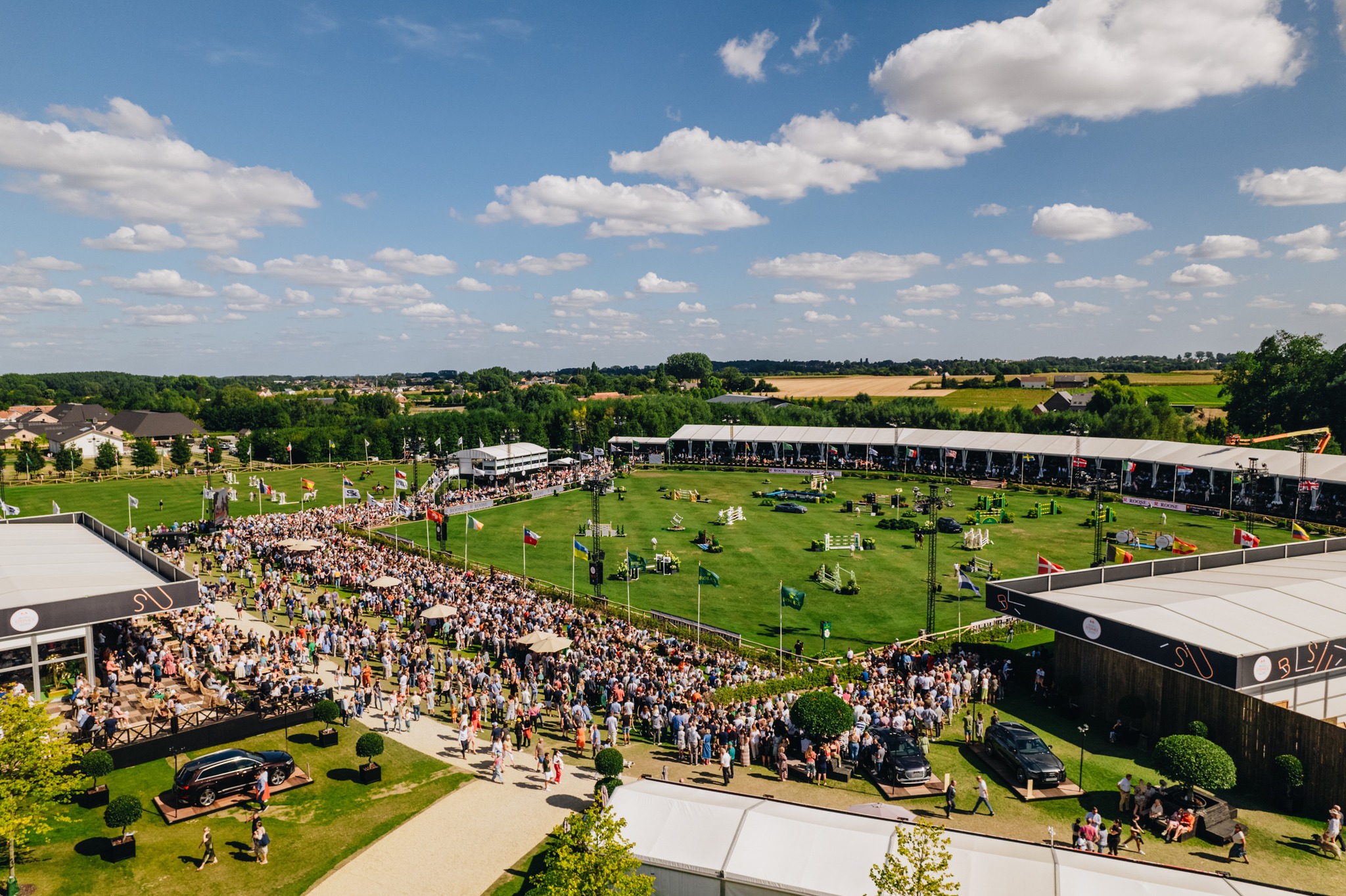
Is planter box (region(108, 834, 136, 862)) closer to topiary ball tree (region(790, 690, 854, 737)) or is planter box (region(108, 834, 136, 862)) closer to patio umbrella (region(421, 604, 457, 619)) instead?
patio umbrella (region(421, 604, 457, 619))

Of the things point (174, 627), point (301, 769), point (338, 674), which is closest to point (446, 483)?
point (174, 627)

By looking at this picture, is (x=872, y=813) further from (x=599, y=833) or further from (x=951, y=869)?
(x=599, y=833)

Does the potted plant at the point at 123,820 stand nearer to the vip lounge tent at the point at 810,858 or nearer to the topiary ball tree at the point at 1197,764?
the vip lounge tent at the point at 810,858

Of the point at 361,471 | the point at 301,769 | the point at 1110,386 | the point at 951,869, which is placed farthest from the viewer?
the point at 1110,386

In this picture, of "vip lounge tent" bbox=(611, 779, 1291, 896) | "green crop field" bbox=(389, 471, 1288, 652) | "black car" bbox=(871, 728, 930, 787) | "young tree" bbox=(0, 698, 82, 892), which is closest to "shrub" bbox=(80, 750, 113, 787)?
"young tree" bbox=(0, 698, 82, 892)

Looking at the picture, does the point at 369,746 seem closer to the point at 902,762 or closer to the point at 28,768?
the point at 28,768

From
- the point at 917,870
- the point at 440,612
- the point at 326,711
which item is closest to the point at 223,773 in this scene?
the point at 326,711
